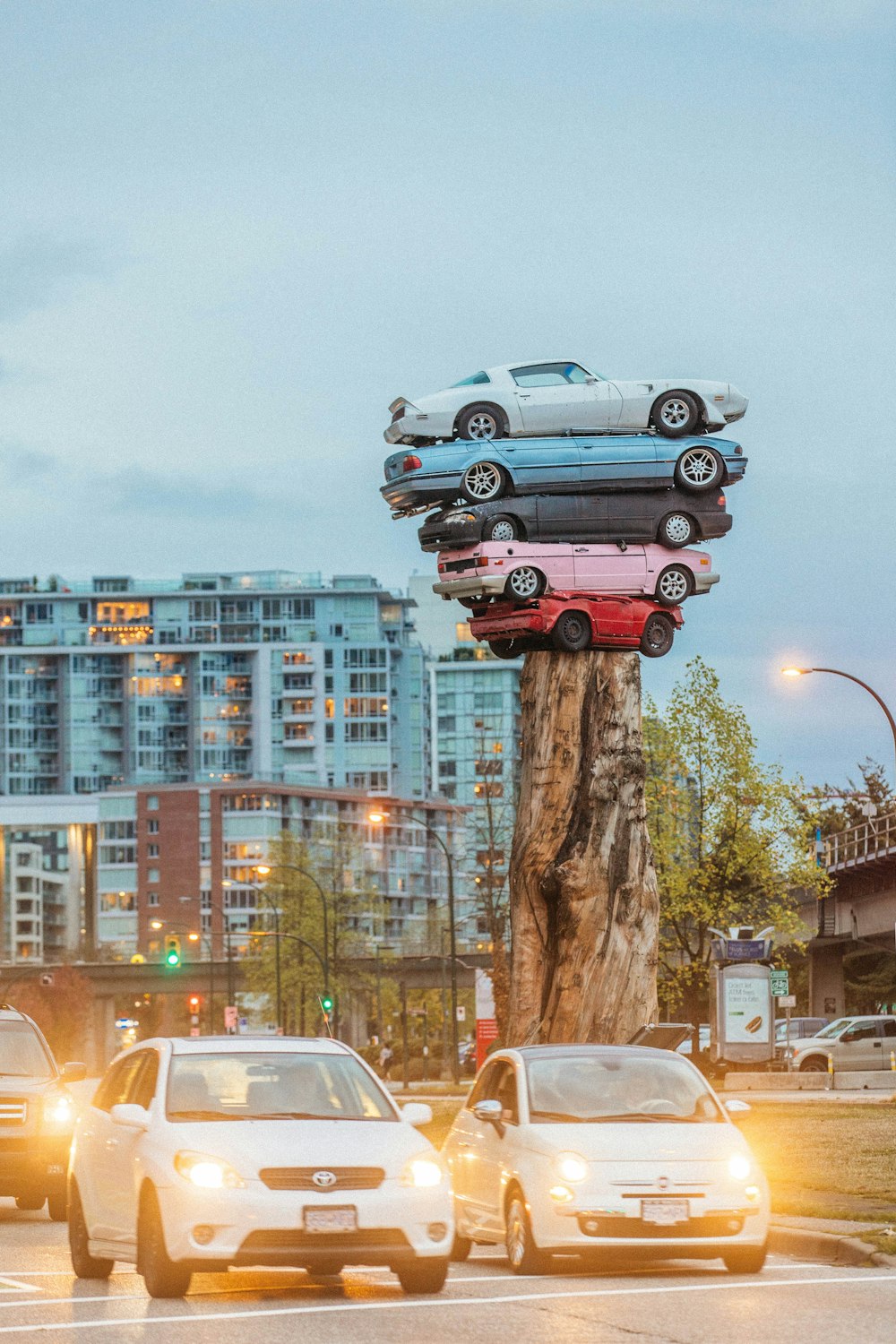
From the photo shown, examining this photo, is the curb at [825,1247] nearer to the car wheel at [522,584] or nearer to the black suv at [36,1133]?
the black suv at [36,1133]

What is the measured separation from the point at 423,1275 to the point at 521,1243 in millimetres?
1639

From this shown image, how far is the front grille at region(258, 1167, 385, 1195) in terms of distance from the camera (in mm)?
12312

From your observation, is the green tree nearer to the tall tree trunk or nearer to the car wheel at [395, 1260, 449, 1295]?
the tall tree trunk

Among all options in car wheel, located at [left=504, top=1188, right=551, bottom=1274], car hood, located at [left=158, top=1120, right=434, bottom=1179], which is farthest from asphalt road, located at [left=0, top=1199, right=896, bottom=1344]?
car hood, located at [left=158, top=1120, right=434, bottom=1179]

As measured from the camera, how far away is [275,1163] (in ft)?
40.5

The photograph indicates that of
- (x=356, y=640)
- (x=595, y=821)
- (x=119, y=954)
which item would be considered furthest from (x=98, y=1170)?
(x=356, y=640)

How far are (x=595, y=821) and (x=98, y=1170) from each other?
10.4 metres

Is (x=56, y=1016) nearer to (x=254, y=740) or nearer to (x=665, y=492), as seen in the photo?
(x=254, y=740)

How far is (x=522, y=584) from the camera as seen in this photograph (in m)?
23.0

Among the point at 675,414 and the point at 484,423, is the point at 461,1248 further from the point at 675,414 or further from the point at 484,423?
the point at 675,414

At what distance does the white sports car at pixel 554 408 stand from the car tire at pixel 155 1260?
12539mm

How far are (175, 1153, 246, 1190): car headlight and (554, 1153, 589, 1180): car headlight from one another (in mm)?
2517

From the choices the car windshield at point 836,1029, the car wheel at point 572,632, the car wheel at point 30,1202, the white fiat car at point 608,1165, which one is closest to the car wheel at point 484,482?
the car wheel at point 572,632

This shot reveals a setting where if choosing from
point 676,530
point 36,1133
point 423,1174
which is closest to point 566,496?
point 676,530
